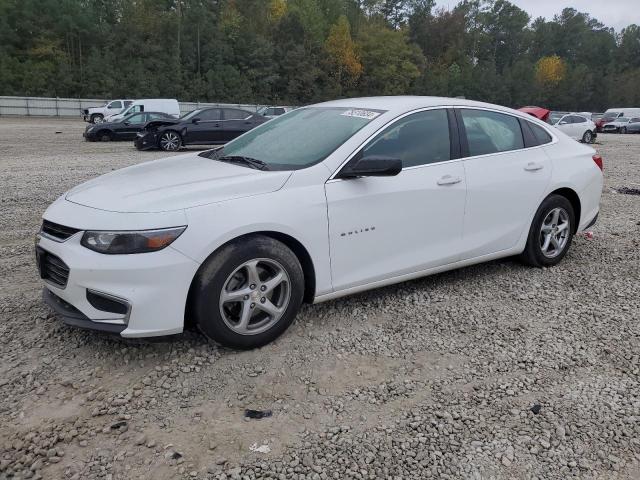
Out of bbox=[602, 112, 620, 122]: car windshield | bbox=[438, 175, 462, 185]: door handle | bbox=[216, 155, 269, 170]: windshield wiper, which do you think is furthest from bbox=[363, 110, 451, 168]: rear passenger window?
bbox=[602, 112, 620, 122]: car windshield

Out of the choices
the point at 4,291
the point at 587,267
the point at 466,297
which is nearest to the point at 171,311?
the point at 4,291

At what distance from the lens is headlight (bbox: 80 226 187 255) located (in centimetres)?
300

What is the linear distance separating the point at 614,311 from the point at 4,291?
15.6ft

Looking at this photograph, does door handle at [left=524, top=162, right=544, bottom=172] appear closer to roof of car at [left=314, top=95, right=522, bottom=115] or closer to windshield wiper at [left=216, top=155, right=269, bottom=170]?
roof of car at [left=314, top=95, right=522, bottom=115]

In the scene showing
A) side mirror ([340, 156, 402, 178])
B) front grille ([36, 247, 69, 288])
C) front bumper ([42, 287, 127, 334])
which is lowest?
front bumper ([42, 287, 127, 334])

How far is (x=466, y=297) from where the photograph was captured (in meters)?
4.30

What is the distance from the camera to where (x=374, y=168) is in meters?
3.56

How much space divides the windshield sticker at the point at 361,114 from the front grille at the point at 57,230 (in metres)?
2.14

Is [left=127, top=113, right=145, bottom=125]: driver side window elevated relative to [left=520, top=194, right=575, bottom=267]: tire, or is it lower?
elevated

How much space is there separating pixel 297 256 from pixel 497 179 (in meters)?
1.92

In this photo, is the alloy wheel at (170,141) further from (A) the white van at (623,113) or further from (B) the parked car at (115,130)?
(A) the white van at (623,113)

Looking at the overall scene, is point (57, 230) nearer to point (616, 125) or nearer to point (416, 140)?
point (416, 140)

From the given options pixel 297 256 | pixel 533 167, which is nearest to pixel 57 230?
pixel 297 256

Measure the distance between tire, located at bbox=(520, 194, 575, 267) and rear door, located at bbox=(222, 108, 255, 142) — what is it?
13526 mm
